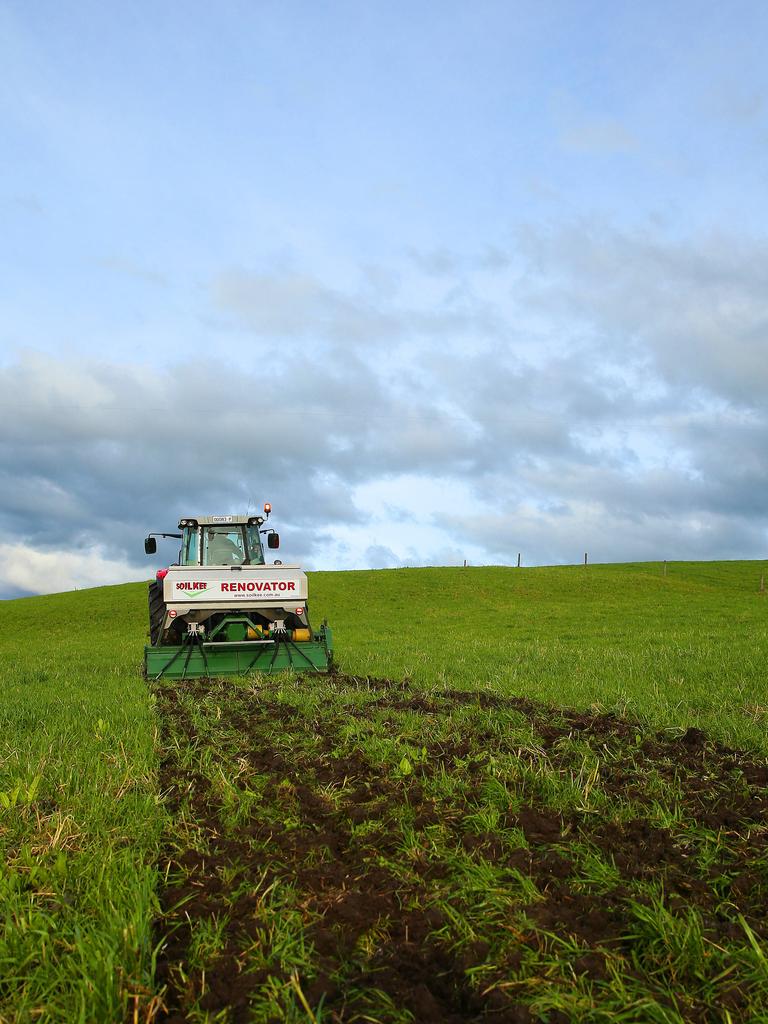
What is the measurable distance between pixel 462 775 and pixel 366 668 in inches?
364

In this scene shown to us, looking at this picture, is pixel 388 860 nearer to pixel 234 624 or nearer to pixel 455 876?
pixel 455 876

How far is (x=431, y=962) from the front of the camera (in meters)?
3.33

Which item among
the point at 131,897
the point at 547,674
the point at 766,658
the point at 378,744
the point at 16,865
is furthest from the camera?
the point at 766,658

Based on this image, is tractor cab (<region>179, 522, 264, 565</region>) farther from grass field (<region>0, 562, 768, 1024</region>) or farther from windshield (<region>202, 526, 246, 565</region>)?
grass field (<region>0, 562, 768, 1024</region>)

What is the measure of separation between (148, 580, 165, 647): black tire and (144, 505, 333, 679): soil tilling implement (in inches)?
11.4

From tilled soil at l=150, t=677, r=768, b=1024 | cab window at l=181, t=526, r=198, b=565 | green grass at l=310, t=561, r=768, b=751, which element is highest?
cab window at l=181, t=526, r=198, b=565

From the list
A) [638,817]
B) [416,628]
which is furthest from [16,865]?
[416,628]

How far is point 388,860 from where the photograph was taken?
14.0ft

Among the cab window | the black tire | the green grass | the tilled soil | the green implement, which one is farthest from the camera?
the cab window

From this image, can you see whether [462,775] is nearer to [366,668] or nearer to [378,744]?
[378,744]

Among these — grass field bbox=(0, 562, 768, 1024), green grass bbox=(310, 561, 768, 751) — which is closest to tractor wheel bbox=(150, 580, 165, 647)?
green grass bbox=(310, 561, 768, 751)

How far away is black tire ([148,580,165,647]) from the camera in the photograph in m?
15.8

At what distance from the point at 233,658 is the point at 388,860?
10545mm

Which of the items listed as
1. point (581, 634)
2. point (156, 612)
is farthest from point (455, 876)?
A: point (581, 634)
